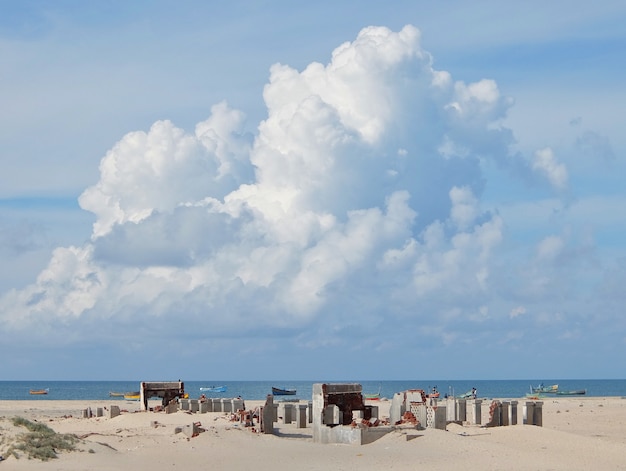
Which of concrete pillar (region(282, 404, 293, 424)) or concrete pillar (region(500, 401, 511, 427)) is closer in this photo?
concrete pillar (region(500, 401, 511, 427))

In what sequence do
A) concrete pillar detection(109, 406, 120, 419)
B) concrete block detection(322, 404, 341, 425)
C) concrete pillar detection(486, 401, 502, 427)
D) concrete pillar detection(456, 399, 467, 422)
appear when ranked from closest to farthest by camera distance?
concrete block detection(322, 404, 341, 425) < concrete pillar detection(486, 401, 502, 427) < concrete pillar detection(456, 399, 467, 422) < concrete pillar detection(109, 406, 120, 419)

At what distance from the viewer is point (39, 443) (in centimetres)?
2650

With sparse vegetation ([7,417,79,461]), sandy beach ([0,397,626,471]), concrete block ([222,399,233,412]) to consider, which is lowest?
sandy beach ([0,397,626,471])

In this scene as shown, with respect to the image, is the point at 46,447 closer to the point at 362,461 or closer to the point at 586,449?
the point at 362,461

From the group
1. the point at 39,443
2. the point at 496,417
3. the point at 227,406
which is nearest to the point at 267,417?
the point at 39,443

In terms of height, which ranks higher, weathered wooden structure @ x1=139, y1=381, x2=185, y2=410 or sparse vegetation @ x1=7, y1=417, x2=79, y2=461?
weathered wooden structure @ x1=139, y1=381, x2=185, y2=410

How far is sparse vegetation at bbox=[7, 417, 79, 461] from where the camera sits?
2562 cm

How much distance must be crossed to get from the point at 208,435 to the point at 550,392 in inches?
3377

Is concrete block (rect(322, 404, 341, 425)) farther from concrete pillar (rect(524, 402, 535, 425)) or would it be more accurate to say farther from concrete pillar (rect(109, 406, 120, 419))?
concrete pillar (rect(109, 406, 120, 419))

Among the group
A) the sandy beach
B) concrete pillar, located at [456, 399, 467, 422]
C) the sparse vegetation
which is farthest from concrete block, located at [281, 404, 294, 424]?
the sparse vegetation

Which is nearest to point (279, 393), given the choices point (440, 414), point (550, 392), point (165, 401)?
point (550, 392)

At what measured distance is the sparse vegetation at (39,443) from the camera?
25.6 meters

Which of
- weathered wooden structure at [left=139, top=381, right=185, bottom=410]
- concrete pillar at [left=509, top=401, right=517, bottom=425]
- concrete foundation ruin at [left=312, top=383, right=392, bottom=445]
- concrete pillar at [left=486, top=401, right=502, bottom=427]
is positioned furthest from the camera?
weathered wooden structure at [left=139, top=381, right=185, bottom=410]

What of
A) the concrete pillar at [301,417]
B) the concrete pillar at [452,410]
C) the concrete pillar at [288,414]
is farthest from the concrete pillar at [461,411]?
the concrete pillar at [288,414]
